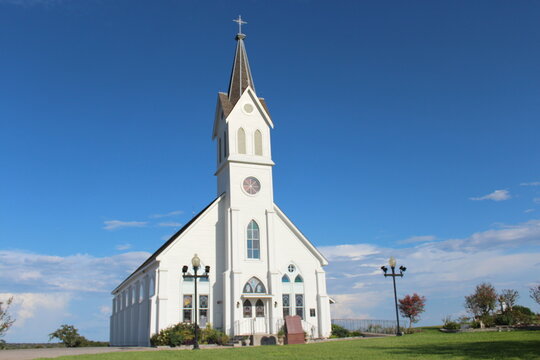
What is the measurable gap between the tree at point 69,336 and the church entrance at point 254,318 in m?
17.0

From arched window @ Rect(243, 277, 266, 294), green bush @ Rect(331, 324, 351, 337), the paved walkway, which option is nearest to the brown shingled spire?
arched window @ Rect(243, 277, 266, 294)

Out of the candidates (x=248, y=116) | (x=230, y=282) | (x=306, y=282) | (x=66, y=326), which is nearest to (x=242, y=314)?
(x=230, y=282)

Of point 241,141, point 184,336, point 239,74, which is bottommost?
point 184,336

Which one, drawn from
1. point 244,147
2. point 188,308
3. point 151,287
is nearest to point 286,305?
point 188,308

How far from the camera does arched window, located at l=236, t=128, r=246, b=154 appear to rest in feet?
124

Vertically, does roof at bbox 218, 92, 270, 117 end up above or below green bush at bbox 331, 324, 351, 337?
above

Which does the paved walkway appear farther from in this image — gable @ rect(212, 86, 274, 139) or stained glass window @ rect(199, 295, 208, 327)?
gable @ rect(212, 86, 274, 139)

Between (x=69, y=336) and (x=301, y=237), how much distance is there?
21.4 metres

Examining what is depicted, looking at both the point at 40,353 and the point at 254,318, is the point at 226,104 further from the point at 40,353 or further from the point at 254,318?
the point at 40,353

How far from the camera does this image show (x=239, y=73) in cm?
4209

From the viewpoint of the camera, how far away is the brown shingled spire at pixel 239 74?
133 feet

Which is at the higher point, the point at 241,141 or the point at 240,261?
the point at 241,141

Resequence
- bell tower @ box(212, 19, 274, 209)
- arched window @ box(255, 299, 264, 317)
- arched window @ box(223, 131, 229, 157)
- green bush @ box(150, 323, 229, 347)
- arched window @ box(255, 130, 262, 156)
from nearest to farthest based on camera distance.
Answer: green bush @ box(150, 323, 229, 347), arched window @ box(255, 299, 264, 317), bell tower @ box(212, 19, 274, 209), arched window @ box(223, 131, 229, 157), arched window @ box(255, 130, 262, 156)

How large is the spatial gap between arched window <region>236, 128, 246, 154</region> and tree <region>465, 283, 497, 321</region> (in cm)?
2309
